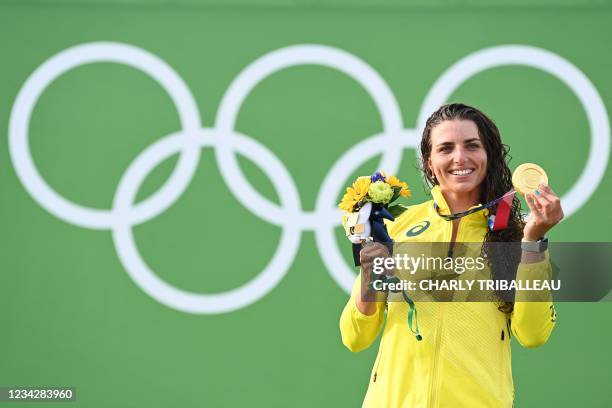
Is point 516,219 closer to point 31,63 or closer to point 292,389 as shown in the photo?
point 292,389

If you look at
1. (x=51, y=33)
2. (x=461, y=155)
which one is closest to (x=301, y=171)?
(x=51, y=33)

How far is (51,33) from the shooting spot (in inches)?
182

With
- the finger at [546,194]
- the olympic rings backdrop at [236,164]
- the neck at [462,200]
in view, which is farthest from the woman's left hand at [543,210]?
the olympic rings backdrop at [236,164]

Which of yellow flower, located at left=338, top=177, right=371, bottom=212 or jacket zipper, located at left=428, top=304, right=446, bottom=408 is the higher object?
yellow flower, located at left=338, top=177, right=371, bottom=212

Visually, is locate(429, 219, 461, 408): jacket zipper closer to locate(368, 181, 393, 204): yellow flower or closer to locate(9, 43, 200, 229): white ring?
locate(368, 181, 393, 204): yellow flower

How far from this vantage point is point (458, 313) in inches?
81.0

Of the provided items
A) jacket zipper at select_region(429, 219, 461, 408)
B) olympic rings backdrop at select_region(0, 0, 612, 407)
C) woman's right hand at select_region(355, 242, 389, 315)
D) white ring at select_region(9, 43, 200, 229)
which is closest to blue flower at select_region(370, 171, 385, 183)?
woman's right hand at select_region(355, 242, 389, 315)

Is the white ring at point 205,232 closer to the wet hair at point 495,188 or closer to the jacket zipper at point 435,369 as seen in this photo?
the wet hair at point 495,188

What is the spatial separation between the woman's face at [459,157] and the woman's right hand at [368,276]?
0.27 meters

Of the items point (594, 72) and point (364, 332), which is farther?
point (594, 72)

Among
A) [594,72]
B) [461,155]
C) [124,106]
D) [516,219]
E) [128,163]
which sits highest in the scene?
[594,72]

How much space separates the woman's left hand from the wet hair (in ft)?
0.92

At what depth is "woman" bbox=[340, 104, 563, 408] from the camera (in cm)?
200

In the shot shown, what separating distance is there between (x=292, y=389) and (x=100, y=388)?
1068 mm
